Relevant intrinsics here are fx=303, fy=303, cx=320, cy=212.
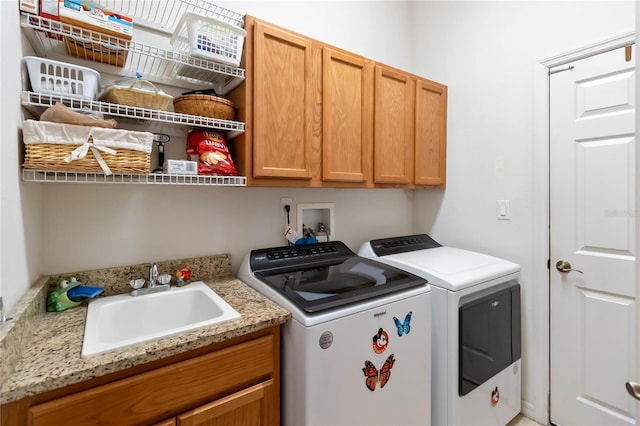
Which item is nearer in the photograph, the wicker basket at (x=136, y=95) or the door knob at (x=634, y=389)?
the door knob at (x=634, y=389)

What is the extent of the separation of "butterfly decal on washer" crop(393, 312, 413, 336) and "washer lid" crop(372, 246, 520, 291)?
0.28 meters

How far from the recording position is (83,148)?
993 mm

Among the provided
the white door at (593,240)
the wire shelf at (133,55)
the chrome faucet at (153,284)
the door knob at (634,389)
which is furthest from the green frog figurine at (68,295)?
the white door at (593,240)

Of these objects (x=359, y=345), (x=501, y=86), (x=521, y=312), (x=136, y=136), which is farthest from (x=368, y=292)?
(x=501, y=86)

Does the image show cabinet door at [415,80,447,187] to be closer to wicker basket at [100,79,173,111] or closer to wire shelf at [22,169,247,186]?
wire shelf at [22,169,247,186]

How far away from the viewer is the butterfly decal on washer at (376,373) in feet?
4.07

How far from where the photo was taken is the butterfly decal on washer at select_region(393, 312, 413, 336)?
133cm

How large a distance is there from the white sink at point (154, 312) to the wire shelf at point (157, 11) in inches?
48.5

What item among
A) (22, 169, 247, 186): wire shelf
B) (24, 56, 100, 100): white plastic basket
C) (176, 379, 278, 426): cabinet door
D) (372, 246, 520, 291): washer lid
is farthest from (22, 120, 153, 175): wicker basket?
(372, 246, 520, 291): washer lid

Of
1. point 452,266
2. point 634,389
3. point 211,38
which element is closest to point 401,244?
point 452,266

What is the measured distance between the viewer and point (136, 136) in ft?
3.59

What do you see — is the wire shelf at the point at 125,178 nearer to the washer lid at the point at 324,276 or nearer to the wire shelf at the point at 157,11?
the washer lid at the point at 324,276

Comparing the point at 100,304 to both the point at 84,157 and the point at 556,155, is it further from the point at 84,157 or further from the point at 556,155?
the point at 556,155

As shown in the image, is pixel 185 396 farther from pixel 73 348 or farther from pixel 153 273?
pixel 153 273
